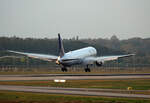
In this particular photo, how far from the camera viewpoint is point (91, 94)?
5147 centimetres

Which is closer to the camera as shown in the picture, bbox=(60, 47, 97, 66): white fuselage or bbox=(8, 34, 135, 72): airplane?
bbox=(8, 34, 135, 72): airplane

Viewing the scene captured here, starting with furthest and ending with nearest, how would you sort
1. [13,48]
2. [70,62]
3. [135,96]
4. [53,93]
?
1. [13,48]
2. [70,62]
3. [53,93]
4. [135,96]

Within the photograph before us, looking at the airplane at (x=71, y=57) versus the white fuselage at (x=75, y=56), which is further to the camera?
the white fuselage at (x=75, y=56)

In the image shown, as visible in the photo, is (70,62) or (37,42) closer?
(70,62)

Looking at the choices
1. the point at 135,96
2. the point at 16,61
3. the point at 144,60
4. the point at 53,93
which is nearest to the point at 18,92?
the point at 53,93

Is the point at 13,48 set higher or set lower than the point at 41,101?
higher

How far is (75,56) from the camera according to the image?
105 metres

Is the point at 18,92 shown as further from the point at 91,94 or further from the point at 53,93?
the point at 91,94

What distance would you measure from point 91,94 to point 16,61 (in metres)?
104

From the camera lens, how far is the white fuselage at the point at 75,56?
99812 mm

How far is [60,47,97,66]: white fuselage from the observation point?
99812 millimetres

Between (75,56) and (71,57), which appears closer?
(71,57)

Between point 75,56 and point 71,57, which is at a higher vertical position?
point 75,56

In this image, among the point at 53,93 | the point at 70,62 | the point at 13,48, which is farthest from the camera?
the point at 13,48
